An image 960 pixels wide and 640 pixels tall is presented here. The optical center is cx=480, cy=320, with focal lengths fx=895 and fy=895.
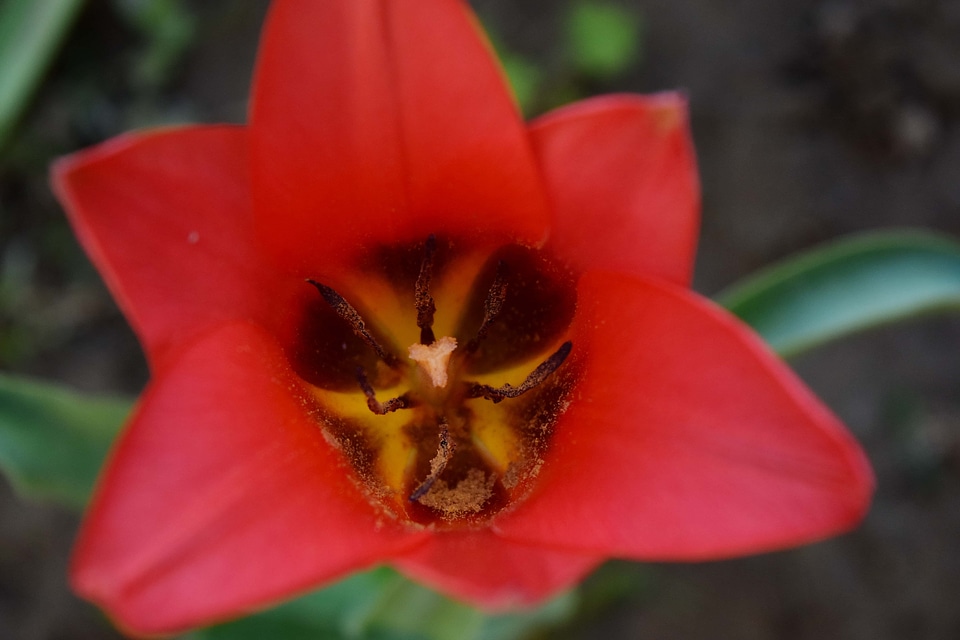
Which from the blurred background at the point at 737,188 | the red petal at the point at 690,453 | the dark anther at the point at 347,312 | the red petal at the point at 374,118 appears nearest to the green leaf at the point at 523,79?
the blurred background at the point at 737,188

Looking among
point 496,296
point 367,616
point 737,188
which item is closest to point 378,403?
point 496,296

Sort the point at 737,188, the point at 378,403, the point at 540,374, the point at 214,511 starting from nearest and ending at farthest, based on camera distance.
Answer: the point at 214,511
the point at 540,374
the point at 378,403
the point at 737,188

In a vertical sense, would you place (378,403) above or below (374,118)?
below

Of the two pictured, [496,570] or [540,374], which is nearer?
[496,570]

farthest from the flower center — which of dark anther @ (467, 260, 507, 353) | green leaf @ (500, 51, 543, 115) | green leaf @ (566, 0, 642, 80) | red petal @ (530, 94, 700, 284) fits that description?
green leaf @ (566, 0, 642, 80)

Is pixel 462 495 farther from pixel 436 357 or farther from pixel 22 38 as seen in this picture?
pixel 22 38

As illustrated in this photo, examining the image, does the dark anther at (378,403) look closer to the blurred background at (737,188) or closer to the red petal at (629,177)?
the red petal at (629,177)

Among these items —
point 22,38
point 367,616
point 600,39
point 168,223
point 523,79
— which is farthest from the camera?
point 600,39

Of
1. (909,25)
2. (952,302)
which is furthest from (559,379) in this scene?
(909,25)
